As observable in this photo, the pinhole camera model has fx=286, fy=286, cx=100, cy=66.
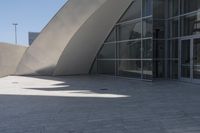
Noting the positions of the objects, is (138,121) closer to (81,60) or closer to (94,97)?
(94,97)

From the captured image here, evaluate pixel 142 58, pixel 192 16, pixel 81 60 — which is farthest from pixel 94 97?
pixel 81 60

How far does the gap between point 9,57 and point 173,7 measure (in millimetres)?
11934

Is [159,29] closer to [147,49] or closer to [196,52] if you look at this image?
[147,49]

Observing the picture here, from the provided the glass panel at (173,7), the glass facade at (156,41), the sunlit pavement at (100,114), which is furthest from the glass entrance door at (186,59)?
the sunlit pavement at (100,114)

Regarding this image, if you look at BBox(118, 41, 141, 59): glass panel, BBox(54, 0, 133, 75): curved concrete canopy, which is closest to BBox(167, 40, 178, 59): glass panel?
BBox(118, 41, 141, 59): glass panel

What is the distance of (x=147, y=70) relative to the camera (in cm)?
1620

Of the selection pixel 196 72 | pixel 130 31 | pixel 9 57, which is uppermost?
pixel 130 31

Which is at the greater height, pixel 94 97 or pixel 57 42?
pixel 57 42

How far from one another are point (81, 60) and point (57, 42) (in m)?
2.71

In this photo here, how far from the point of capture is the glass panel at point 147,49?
1581 cm

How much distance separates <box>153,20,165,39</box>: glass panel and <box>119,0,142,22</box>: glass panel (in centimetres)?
124

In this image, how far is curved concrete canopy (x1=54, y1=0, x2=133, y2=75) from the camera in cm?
1861

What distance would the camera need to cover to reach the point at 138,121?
650cm

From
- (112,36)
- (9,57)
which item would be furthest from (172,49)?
(9,57)
